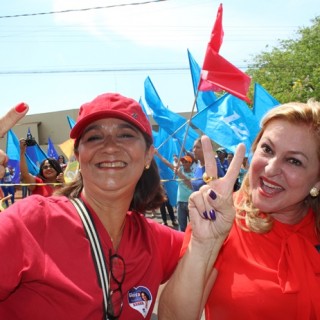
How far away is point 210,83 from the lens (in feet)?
25.0

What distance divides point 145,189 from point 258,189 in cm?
62

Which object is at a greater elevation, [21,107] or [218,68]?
[21,107]

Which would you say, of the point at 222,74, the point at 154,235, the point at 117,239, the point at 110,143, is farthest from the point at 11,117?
the point at 222,74

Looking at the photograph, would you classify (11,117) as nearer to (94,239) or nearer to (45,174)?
(94,239)

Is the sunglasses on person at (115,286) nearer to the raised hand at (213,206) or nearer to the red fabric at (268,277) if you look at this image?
the raised hand at (213,206)

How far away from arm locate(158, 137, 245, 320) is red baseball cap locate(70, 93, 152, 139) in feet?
1.14

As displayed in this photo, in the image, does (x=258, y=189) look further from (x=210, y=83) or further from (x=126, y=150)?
(x=210, y=83)

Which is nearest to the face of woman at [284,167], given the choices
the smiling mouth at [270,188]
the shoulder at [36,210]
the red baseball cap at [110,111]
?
the smiling mouth at [270,188]

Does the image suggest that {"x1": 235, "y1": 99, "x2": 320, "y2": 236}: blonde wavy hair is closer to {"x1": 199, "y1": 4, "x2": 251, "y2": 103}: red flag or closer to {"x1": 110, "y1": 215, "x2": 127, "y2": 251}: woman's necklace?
{"x1": 110, "y1": 215, "x2": 127, "y2": 251}: woman's necklace

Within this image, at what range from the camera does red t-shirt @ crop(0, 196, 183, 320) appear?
5.16 ft

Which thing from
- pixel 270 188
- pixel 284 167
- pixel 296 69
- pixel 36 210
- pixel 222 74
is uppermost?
pixel 36 210

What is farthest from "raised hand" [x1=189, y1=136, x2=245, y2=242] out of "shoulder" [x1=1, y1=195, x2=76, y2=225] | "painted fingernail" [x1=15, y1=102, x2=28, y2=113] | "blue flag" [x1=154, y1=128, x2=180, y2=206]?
"blue flag" [x1=154, y1=128, x2=180, y2=206]

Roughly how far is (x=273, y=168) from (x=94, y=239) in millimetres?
988

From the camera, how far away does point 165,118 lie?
10.1m
